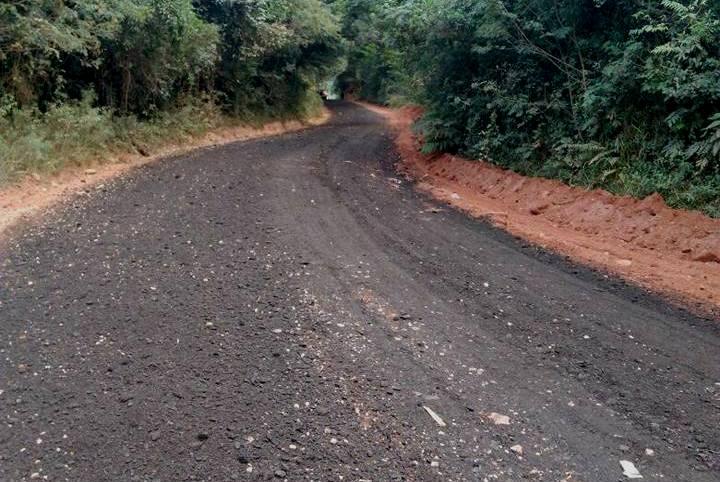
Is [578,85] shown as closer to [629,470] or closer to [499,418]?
[499,418]

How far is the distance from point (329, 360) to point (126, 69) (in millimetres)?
9684

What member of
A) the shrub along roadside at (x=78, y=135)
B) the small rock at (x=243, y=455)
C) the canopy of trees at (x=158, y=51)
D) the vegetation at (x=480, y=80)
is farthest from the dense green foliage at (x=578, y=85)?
the small rock at (x=243, y=455)

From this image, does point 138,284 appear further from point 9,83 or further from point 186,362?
point 9,83

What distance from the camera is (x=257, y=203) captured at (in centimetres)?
734

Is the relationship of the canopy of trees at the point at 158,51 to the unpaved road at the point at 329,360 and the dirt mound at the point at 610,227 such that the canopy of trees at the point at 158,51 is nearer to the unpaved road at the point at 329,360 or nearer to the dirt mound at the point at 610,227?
the unpaved road at the point at 329,360

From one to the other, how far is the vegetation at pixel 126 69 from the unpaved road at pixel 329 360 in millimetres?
3294

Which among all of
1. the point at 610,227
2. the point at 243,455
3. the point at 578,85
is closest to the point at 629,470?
the point at 243,455

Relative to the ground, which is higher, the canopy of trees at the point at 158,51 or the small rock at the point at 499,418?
the canopy of trees at the point at 158,51

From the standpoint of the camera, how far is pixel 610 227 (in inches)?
271

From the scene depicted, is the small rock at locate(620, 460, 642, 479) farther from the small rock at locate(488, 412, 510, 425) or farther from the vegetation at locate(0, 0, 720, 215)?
the vegetation at locate(0, 0, 720, 215)

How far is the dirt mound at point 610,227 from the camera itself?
543 cm

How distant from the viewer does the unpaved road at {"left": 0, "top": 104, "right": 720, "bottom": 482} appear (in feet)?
8.80

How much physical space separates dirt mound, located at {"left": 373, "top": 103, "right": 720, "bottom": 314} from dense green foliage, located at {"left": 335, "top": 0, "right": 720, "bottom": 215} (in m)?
0.30

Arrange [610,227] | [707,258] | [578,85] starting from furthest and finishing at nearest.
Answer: [578,85], [610,227], [707,258]
